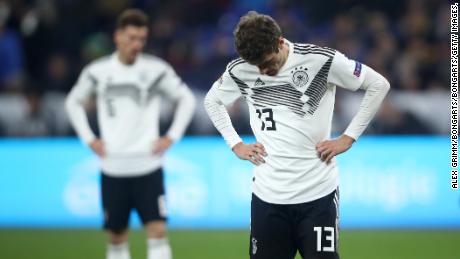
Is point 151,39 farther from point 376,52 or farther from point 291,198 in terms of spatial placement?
point 291,198

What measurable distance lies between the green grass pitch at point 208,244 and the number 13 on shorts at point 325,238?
370 cm

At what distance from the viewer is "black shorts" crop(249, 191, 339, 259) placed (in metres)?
5.55

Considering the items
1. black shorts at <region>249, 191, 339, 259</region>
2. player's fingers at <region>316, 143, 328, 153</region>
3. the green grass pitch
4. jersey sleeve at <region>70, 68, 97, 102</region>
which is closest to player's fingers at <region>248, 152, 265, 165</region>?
black shorts at <region>249, 191, 339, 259</region>

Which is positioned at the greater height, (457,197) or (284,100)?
(284,100)

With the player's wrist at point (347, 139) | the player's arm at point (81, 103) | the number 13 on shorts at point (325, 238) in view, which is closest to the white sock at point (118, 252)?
the player's arm at point (81, 103)

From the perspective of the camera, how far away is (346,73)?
18.2 feet

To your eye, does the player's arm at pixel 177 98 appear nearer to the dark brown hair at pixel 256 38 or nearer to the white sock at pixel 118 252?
the white sock at pixel 118 252

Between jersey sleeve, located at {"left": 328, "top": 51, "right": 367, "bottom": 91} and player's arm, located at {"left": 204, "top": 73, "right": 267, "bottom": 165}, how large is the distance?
1.95ft

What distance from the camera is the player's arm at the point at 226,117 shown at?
225 inches

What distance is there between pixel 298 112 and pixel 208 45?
29.3ft

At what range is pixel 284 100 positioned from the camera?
221 inches

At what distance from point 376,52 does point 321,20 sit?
4.60 ft

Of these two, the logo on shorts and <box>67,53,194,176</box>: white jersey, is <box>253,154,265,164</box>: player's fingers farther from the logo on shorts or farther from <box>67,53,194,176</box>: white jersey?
<box>67,53,194,176</box>: white jersey

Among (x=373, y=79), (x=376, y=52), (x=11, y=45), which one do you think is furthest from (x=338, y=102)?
(x=373, y=79)
